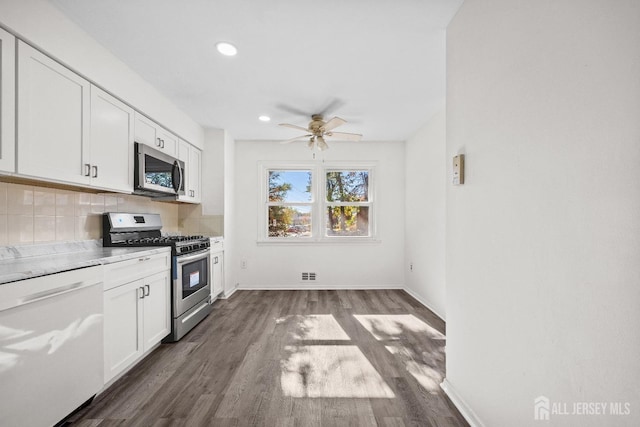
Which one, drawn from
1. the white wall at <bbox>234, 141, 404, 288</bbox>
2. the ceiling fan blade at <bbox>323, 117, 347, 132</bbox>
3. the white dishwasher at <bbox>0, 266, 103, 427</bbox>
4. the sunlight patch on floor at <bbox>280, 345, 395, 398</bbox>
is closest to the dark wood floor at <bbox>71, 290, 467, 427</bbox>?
the sunlight patch on floor at <bbox>280, 345, 395, 398</bbox>

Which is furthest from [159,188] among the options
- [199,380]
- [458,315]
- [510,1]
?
[510,1]

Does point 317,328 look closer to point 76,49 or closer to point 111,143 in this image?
point 111,143

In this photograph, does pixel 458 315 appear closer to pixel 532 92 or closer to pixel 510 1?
pixel 532 92

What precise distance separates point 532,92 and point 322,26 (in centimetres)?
139

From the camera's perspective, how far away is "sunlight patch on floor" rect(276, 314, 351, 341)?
276cm

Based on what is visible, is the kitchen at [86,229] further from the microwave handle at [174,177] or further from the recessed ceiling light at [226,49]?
the recessed ceiling light at [226,49]

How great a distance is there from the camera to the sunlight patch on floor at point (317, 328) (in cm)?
276

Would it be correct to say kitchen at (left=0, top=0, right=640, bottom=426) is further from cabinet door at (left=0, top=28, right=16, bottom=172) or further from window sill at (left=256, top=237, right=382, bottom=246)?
window sill at (left=256, top=237, right=382, bottom=246)

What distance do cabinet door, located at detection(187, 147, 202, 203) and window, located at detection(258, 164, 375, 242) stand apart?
1049 millimetres

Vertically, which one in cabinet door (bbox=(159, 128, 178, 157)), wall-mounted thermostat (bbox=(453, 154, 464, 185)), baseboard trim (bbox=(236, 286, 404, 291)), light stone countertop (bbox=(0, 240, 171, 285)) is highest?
cabinet door (bbox=(159, 128, 178, 157))

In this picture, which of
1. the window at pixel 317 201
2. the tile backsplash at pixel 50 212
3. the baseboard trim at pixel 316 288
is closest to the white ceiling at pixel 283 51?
the tile backsplash at pixel 50 212

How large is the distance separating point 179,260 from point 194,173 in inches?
62.2

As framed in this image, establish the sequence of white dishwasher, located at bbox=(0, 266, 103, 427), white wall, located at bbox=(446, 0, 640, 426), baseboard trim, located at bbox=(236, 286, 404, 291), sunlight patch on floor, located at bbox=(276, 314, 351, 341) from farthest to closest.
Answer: baseboard trim, located at bbox=(236, 286, 404, 291)
sunlight patch on floor, located at bbox=(276, 314, 351, 341)
white dishwasher, located at bbox=(0, 266, 103, 427)
white wall, located at bbox=(446, 0, 640, 426)

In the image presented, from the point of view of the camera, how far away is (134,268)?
2119 millimetres
